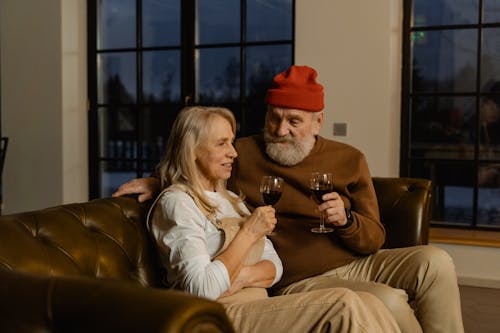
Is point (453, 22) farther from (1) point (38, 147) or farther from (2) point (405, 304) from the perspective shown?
(1) point (38, 147)

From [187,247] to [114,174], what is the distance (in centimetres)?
382

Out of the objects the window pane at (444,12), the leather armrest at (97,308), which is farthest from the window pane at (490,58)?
the leather armrest at (97,308)

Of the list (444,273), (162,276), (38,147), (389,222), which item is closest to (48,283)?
(162,276)

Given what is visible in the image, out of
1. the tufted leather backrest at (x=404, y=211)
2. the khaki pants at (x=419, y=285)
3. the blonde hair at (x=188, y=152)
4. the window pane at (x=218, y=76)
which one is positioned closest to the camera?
the blonde hair at (x=188, y=152)

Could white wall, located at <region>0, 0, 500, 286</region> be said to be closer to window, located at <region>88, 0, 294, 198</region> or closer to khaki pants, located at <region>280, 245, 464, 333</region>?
window, located at <region>88, 0, 294, 198</region>

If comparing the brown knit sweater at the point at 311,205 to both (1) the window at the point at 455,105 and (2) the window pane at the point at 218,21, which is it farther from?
(2) the window pane at the point at 218,21

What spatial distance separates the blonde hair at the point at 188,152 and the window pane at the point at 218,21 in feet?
9.89

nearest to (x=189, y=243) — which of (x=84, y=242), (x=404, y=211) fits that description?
(x=84, y=242)

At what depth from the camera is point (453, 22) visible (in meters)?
4.29

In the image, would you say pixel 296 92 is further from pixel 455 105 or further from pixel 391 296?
pixel 455 105

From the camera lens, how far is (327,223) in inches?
91.4

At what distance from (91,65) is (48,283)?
14.9 feet

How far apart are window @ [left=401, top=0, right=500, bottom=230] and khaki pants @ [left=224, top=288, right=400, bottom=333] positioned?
2.85 meters

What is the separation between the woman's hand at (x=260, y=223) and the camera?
183cm
